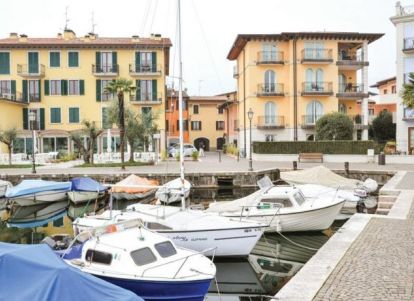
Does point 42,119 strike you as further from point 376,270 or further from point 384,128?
point 376,270

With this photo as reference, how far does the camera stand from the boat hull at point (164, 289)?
36.9 feet

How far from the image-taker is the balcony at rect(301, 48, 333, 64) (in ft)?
185

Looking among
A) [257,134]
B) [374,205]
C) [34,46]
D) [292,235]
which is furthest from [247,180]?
[34,46]

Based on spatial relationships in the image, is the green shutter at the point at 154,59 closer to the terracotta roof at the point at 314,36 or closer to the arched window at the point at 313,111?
the terracotta roof at the point at 314,36

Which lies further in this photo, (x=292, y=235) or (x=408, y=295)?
(x=292, y=235)

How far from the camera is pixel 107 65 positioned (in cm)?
5941

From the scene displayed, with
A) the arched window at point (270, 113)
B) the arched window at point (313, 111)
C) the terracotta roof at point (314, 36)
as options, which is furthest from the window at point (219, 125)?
the arched window at point (313, 111)

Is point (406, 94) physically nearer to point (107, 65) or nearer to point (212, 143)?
point (107, 65)

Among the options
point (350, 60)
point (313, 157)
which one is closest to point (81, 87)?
point (313, 157)

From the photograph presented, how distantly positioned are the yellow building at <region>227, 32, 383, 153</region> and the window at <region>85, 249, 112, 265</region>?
4595 centimetres

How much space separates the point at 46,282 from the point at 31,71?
55.1 meters

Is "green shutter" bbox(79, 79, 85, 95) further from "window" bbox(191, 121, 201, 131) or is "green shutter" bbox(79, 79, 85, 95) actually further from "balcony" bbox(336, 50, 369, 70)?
"window" bbox(191, 121, 201, 131)

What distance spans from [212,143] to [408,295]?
3154 inches

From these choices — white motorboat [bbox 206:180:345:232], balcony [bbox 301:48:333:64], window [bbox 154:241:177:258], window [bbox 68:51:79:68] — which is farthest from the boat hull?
window [bbox 68:51:79:68]
